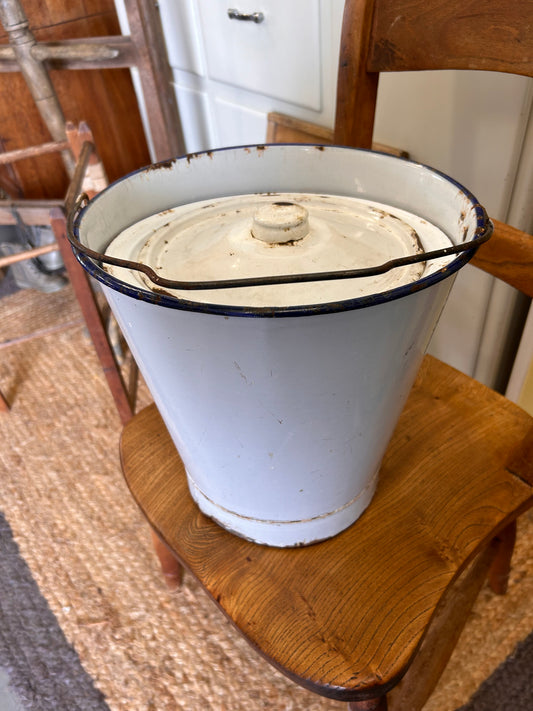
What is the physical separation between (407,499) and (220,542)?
0.60ft

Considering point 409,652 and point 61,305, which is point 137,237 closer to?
point 409,652

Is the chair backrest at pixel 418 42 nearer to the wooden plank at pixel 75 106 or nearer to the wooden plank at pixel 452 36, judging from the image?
the wooden plank at pixel 452 36

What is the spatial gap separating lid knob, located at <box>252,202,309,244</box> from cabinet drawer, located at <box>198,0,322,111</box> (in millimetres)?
526

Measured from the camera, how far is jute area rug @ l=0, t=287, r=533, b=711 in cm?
72

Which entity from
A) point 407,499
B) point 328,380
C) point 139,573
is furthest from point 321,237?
point 139,573

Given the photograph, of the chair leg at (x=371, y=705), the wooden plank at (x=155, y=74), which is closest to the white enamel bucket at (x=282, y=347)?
the chair leg at (x=371, y=705)

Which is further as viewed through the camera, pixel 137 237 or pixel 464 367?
pixel 464 367

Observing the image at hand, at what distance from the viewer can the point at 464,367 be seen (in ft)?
2.89

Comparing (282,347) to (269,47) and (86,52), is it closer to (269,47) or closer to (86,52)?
(269,47)

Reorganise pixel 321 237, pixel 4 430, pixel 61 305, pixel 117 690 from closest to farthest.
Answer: pixel 321 237, pixel 117 690, pixel 4 430, pixel 61 305

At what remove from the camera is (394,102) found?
75 cm

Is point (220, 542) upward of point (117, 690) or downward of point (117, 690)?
upward

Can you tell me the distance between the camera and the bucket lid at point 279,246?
0.37 metres

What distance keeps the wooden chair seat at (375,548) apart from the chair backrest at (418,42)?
1.08 ft
